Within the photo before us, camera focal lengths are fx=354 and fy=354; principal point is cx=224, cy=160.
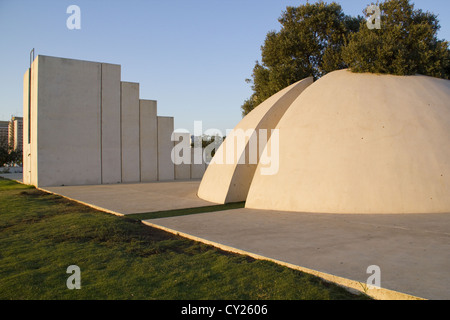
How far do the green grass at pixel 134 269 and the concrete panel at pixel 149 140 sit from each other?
15869 mm

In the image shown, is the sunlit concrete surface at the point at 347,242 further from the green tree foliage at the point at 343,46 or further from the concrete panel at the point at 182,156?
the concrete panel at the point at 182,156

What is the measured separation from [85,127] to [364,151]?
1670cm

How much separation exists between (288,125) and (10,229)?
7.59 meters

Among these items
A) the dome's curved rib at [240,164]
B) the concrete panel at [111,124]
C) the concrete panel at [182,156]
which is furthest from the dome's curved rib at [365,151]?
the concrete panel at [182,156]

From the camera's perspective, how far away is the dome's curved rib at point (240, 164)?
37.3ft

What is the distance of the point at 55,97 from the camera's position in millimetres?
20203

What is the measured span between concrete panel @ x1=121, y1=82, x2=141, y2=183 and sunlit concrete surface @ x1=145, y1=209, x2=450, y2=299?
564 inches

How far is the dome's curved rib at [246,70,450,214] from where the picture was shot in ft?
28.9

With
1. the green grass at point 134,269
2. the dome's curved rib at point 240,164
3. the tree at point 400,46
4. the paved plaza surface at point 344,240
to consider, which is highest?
the tree at point 400,46

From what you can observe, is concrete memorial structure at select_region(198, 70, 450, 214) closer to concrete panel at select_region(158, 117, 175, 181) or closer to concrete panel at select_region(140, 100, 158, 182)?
concrete panel at select_region(140, 100, 158, 182)
